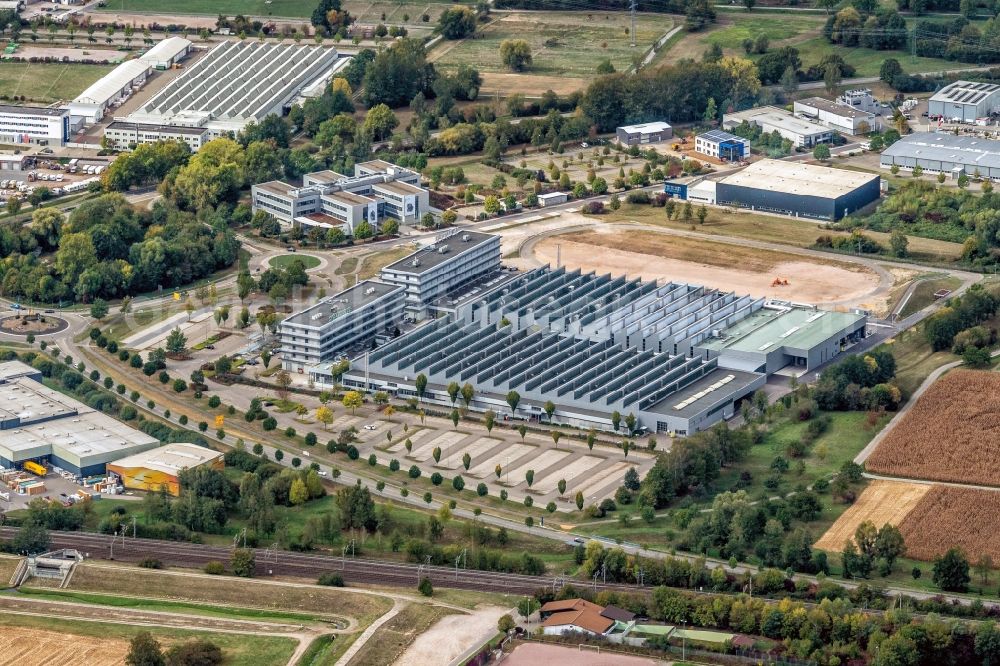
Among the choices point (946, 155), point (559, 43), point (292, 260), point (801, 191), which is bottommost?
point (292, 260)

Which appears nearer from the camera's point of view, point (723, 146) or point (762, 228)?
point (762, 228)

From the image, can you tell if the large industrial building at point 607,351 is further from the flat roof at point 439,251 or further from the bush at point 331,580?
the bush at point 331,580

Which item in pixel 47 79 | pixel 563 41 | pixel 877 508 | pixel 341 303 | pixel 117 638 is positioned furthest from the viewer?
pixel 563 41

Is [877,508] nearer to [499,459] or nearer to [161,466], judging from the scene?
[499,459]

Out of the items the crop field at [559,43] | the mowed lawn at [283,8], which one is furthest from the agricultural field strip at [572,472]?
the mowed lawn at [283,8]

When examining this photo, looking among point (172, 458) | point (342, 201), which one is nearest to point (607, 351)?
point (172, 458)

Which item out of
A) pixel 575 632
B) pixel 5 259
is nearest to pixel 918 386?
pixel 575 632

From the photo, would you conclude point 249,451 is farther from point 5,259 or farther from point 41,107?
point 41,107
